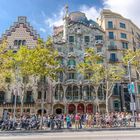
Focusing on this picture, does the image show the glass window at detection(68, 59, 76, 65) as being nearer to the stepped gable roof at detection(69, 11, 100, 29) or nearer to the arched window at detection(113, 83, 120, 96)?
the arched window at detection(113, 83, 120, 96)

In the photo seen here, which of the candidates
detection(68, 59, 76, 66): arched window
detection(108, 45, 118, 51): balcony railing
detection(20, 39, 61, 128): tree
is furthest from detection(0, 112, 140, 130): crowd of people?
detection(108, 45, 118, 51): balcony railing

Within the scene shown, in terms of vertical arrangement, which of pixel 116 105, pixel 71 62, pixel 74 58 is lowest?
pixel 116 105

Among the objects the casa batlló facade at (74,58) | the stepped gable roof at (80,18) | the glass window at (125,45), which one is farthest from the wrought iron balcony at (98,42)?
the glass window at (125,45)

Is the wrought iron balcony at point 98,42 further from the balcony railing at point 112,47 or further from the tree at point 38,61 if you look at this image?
the tree at point 38,61

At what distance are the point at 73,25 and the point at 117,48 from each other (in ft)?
36.4

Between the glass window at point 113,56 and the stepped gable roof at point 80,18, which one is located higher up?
the stepped gable roof at point 80,18

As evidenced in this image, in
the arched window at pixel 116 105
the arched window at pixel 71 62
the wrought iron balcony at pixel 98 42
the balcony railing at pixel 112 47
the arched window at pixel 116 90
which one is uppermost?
the wrought iron balcony at pixel 98 42

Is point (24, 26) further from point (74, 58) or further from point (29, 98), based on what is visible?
point (29, 98)

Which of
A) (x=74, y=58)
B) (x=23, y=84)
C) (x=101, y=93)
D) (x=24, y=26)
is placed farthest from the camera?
(x=24, y=26)

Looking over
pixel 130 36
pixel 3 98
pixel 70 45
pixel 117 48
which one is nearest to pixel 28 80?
pixel 3 98

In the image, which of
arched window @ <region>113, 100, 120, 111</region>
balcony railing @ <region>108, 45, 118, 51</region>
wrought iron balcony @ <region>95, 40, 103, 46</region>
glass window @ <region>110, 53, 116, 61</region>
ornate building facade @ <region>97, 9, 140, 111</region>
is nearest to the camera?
arched window @ <region>113, 100, 120, 111</region>

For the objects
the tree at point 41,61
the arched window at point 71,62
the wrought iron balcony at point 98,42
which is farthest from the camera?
the wrought iron balcony at point 98,42

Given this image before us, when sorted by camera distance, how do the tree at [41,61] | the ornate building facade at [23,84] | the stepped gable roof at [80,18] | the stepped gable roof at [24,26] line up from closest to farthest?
the tree at [41,61] → the ornate building facade at [23,84] → the stepped gable roof at [24,26] → the stepped gable roof at [80,18]

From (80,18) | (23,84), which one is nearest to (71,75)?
(23,84)
